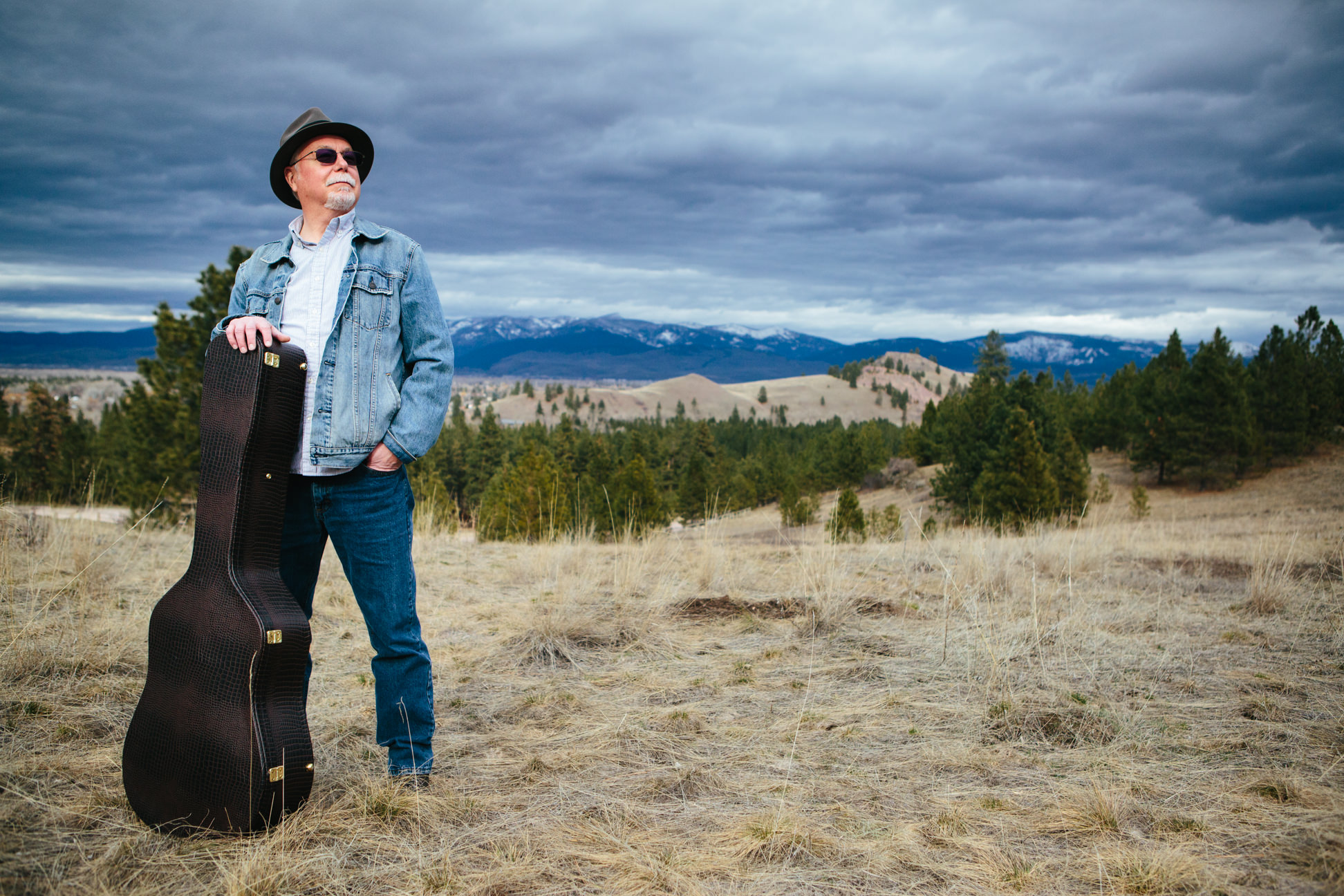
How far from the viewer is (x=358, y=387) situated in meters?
2.78

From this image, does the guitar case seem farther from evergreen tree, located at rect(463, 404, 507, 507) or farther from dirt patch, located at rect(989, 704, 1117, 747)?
evergreen tree, located at rect(463, 404, 507, 507)

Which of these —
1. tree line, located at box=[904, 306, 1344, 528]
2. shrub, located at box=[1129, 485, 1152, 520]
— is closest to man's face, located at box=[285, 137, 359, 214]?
tree line, located at box=[904, 306, 1344, 528]

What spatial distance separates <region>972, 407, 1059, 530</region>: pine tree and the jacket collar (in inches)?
902

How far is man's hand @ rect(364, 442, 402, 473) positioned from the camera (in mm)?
2758

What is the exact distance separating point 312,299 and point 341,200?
0.40 meters

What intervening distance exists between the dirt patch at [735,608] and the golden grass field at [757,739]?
3 centimetres

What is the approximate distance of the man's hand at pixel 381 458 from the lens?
2.76 meters

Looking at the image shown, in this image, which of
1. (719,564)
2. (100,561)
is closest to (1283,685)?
(719,564)

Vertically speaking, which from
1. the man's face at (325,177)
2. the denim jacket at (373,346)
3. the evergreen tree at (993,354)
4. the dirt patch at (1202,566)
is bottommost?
the dirt patch at (1202,566)


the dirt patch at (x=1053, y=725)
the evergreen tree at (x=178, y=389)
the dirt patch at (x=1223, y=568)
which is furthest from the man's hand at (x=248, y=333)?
the evergreen tree at (x=178, y=389)

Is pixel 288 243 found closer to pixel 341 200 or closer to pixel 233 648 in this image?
pixel 341 200

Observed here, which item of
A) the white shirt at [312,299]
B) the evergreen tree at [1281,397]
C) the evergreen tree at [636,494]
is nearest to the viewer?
the white shirt at [312,299]

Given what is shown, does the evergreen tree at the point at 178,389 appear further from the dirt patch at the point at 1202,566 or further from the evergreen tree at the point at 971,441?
the evergreen tree at the point at 971,441

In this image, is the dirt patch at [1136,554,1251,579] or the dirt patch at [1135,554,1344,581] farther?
the dirt patch at [1136,554,1251,579]
